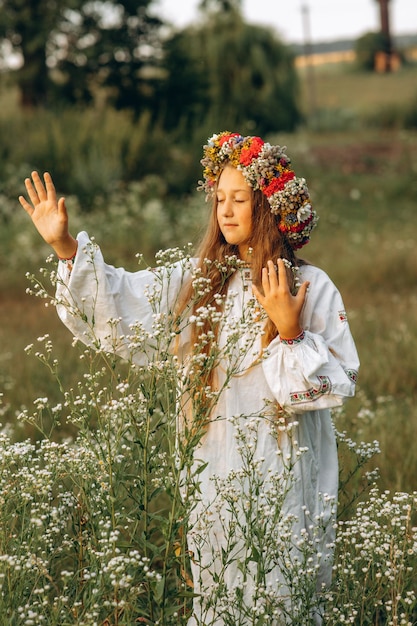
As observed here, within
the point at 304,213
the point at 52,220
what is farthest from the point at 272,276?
the point at 52,220

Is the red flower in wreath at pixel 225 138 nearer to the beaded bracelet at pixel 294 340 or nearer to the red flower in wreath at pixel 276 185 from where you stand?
the red flower in wreath at pixel 276 185

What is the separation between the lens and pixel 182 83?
19.5m

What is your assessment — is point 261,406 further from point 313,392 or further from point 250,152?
point 250,152

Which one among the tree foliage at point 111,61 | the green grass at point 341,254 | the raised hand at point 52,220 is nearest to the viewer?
the raised hand at point 52,220

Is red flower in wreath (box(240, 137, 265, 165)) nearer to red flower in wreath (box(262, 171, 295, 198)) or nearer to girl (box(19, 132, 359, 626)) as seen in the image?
girl (box(19, 132, 359, 626))

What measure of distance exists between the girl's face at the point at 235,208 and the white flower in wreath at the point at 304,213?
179mm

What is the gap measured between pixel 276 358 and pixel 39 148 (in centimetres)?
1146

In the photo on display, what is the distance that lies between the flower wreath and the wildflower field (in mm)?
463

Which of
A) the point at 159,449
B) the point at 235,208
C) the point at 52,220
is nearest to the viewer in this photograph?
the point at 159,449

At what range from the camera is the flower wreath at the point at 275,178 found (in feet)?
10.4

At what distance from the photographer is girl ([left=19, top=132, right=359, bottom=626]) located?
296 cm

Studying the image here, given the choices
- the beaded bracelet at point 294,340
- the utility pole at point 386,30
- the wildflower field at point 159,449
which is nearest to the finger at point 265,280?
the beaded bracelet at point 294,340

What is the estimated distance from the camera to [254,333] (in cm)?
292

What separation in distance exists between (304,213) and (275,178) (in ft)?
0.52
